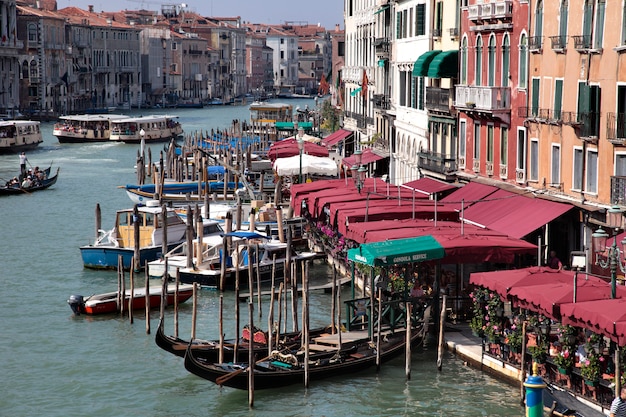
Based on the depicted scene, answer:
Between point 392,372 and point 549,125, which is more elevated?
point 549,125

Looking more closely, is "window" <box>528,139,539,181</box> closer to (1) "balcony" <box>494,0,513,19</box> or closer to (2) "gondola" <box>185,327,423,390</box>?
(1) "balcony" <box>494,0,513,19</box>

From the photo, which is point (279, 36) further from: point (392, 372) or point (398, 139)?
point (392, 372)

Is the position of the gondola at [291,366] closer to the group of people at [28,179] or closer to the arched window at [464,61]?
the arched window at [464,61]

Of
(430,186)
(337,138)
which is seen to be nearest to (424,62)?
(430,186)

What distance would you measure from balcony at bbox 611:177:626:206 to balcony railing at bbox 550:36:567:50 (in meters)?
3.22

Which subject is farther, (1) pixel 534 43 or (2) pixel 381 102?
(2) pixel 381 102

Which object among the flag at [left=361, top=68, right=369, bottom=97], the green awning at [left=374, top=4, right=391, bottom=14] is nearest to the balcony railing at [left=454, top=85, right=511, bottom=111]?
the green awning at [left=374, top=4, right=391, bottom=14]

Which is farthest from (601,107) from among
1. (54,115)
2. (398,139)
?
(54,115)

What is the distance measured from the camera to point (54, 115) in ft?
310

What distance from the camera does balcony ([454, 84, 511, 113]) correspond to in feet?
78.7

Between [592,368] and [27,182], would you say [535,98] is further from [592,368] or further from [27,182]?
[27,182]

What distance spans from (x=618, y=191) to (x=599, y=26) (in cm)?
279

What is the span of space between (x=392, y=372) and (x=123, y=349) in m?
4.93

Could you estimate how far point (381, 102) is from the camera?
38.3 meters
